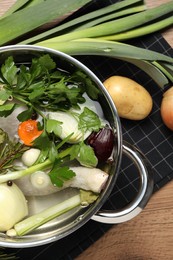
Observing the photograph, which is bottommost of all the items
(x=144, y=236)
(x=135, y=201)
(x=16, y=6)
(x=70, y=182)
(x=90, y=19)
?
(x=144, y=236)

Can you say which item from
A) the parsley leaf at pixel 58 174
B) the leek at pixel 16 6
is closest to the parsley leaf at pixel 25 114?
the parsley leaf at pixel 58 174

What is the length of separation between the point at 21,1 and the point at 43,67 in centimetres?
17

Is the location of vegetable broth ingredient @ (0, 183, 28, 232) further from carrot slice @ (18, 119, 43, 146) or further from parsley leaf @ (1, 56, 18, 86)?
parsley leaf @ (1, 56, 18, 86)

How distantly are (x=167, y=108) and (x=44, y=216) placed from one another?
362 millimetres

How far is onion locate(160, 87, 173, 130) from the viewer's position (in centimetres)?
128

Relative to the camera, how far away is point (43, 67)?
1.17 m

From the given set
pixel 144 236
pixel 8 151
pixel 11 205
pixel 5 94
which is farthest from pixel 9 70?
pixel 144 236

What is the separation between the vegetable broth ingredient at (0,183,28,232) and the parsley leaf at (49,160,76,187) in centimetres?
9

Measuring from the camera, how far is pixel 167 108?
129 cm

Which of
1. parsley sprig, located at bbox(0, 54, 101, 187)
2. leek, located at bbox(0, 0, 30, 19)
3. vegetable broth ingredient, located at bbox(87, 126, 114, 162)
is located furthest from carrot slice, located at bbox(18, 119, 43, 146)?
leek, located at bbox(0, 0, 30, 19)

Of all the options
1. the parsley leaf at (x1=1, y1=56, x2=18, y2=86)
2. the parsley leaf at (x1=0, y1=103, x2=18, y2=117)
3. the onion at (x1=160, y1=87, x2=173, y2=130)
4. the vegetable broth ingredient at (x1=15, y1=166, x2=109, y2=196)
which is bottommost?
the onion at (x1=160, y1=87, x2=173, y2=130)

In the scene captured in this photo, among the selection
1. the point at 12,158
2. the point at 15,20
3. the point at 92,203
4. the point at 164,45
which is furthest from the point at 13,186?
the point at 164,45

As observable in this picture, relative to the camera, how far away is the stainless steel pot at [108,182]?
1.17 metres

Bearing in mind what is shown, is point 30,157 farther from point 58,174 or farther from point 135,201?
point 135,201
